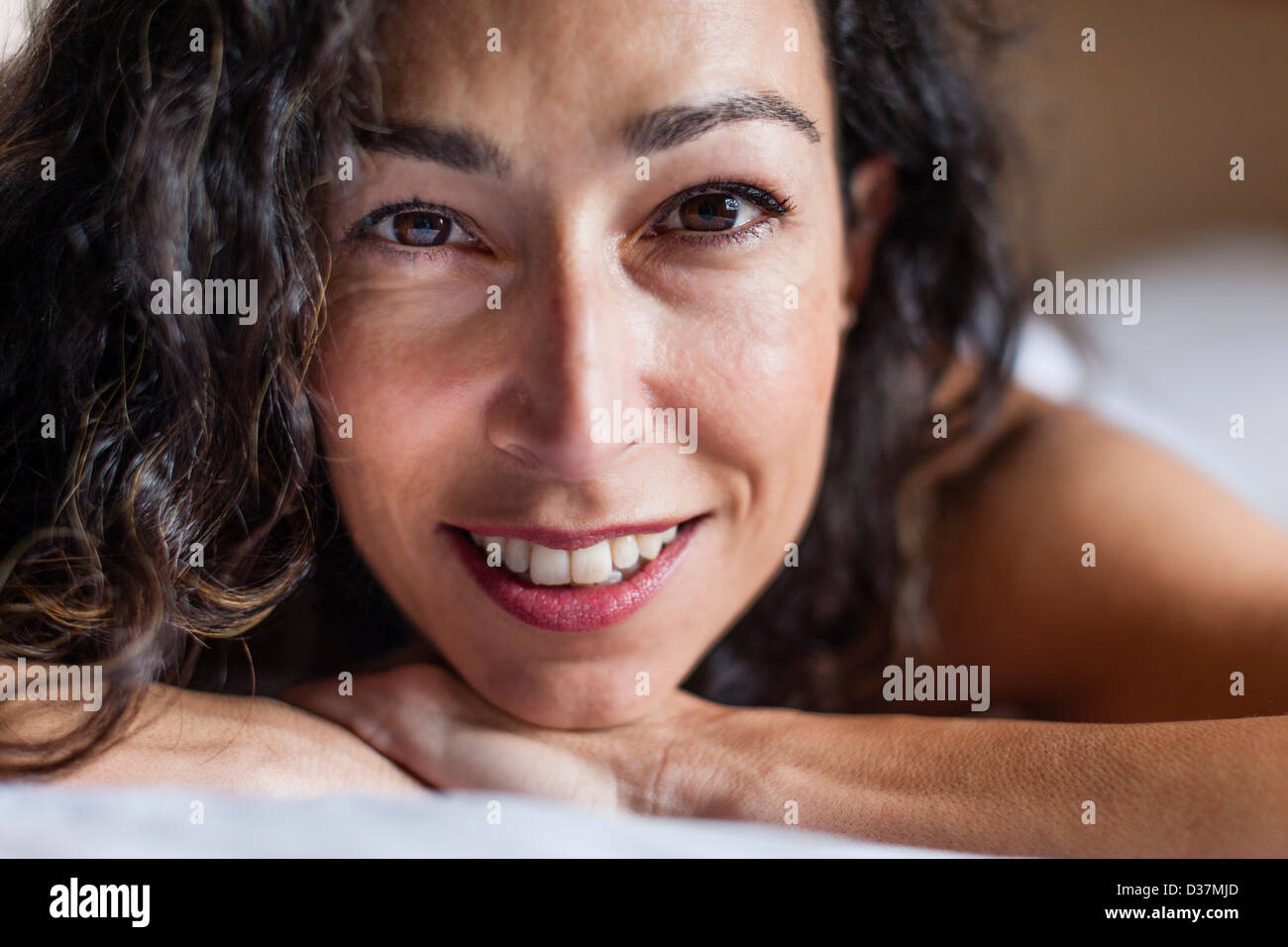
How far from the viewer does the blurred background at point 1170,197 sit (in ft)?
5.08

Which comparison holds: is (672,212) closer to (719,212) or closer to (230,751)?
(719,212)

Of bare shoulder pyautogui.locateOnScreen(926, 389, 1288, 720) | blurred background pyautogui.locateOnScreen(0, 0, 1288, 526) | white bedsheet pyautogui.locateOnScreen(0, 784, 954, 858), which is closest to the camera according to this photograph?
white bedsheet pyautogui.locateOnScreen(0, 784, 954, 858)

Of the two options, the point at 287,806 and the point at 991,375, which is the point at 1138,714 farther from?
the point at 287,806

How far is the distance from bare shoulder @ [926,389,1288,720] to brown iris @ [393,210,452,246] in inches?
28.2

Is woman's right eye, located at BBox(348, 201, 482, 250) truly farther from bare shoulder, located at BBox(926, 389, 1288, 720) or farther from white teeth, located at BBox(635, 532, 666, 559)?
bare shoulder, located at BBox(926, 389, 1288, 720)

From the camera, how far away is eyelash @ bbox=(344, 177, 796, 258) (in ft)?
2.39

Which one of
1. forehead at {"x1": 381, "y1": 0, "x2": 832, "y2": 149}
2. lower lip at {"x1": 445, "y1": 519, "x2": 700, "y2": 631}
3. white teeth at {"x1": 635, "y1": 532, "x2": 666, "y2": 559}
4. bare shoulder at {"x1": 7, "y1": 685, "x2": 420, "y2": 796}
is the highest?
forehead at {"x1": 381, "y1": 0, "x2": 832, "y2": 149}

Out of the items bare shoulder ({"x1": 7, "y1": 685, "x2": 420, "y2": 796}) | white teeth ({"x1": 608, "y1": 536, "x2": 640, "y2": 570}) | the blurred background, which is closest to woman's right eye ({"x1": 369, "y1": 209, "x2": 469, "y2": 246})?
white teeth ({"x1": 608, "y1": 536, "x2": 640, "y2": 570})

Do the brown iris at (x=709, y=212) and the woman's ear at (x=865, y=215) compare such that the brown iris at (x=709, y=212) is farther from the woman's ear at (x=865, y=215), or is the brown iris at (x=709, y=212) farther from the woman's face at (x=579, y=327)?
the woman's ear at (x=865, y=215)

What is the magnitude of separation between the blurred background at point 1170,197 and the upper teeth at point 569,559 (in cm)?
87

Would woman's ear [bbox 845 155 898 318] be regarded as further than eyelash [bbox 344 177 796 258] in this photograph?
Yes

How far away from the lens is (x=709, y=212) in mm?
774

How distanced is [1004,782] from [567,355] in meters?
0.41

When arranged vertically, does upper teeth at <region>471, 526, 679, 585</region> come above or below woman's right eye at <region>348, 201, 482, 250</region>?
below
